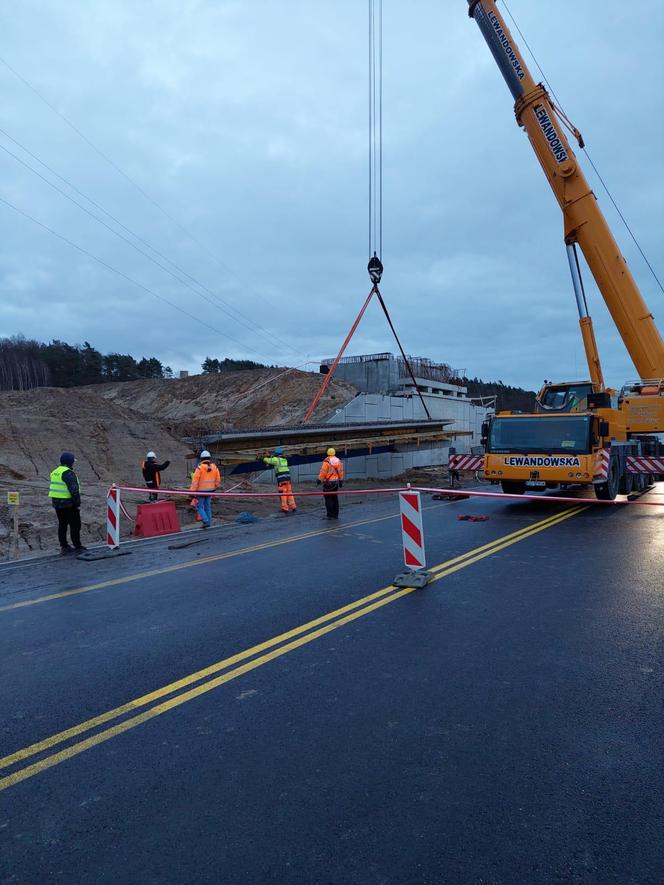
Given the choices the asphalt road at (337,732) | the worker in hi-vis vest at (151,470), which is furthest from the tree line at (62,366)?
the asphalt road at (337,732)

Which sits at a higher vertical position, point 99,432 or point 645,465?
point 99,432

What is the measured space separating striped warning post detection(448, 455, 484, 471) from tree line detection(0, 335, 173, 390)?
159 feet

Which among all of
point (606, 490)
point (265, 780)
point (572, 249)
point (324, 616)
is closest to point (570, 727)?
point (265, 780)

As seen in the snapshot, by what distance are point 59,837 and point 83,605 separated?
4.06 m

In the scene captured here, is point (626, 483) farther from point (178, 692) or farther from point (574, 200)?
point (178, 692)

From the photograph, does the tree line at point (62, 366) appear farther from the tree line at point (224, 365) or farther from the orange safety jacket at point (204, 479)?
the orange safety jacket at point (204, 479)

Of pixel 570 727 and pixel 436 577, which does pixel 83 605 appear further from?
pixel 570 727

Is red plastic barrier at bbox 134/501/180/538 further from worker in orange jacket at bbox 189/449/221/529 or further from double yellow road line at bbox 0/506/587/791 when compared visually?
double yellow road line at bbox 0/506/587/791

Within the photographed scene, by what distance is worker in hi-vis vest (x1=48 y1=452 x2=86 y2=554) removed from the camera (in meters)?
9.66

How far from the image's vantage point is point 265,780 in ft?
9.52

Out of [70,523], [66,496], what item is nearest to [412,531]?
[66,496]

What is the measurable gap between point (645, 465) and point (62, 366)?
57.8m

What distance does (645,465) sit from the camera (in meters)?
15.3

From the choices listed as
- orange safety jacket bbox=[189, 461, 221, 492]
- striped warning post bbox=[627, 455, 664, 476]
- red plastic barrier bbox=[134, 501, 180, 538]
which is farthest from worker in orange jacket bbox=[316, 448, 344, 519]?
striped warning post bbox=[627, 455, 664, 476]
